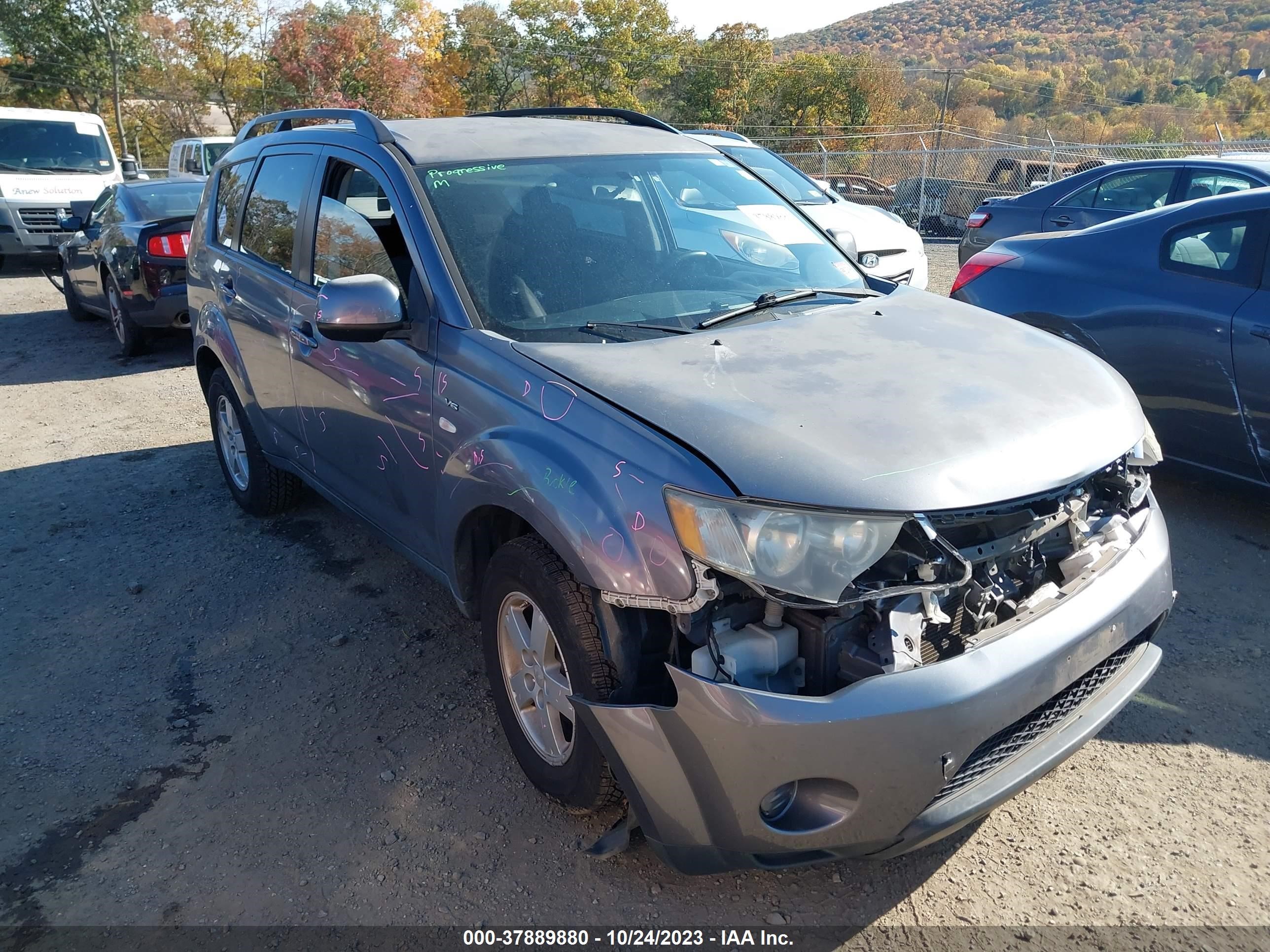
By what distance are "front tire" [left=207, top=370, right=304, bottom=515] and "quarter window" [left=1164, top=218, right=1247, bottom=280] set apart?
4524 millimetres

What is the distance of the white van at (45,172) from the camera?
1452cm

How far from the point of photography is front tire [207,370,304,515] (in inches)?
197

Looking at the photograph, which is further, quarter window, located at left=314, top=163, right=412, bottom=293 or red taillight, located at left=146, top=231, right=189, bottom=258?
red taillight, located at left=146, top=231, right=189, bottom=258

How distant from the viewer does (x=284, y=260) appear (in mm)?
4195

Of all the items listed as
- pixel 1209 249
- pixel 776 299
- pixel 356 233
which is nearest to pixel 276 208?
pixel 356 233

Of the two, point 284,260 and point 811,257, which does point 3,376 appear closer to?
point 284,260

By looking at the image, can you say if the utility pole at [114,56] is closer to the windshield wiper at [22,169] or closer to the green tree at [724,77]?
the windshield wiper at [22,169]

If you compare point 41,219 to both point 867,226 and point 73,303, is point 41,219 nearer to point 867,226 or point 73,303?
point 73,303

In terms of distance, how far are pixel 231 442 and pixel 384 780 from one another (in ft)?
9.49

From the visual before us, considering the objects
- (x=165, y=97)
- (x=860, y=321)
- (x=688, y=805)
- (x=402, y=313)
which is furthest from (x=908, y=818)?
(x=165, y=97)

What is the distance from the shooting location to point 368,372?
3.48 meters

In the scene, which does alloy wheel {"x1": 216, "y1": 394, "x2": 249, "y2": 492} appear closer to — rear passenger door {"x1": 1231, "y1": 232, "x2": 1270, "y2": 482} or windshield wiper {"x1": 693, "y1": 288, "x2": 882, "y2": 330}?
windshield wiper {"x1": 693, "y1": 288, "x2": 882, "y2": 330}

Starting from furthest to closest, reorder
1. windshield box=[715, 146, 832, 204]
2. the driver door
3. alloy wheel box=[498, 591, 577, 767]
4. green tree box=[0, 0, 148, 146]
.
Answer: green tree box=[0, 0, 148, 146] → the driver door → windshield box=[715, 146, 832, 204] → alloy wheel box=[498, 591, 577, 767]

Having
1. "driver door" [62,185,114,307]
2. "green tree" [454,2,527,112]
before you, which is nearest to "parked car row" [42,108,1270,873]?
"driver door" [62,185,114,307]
